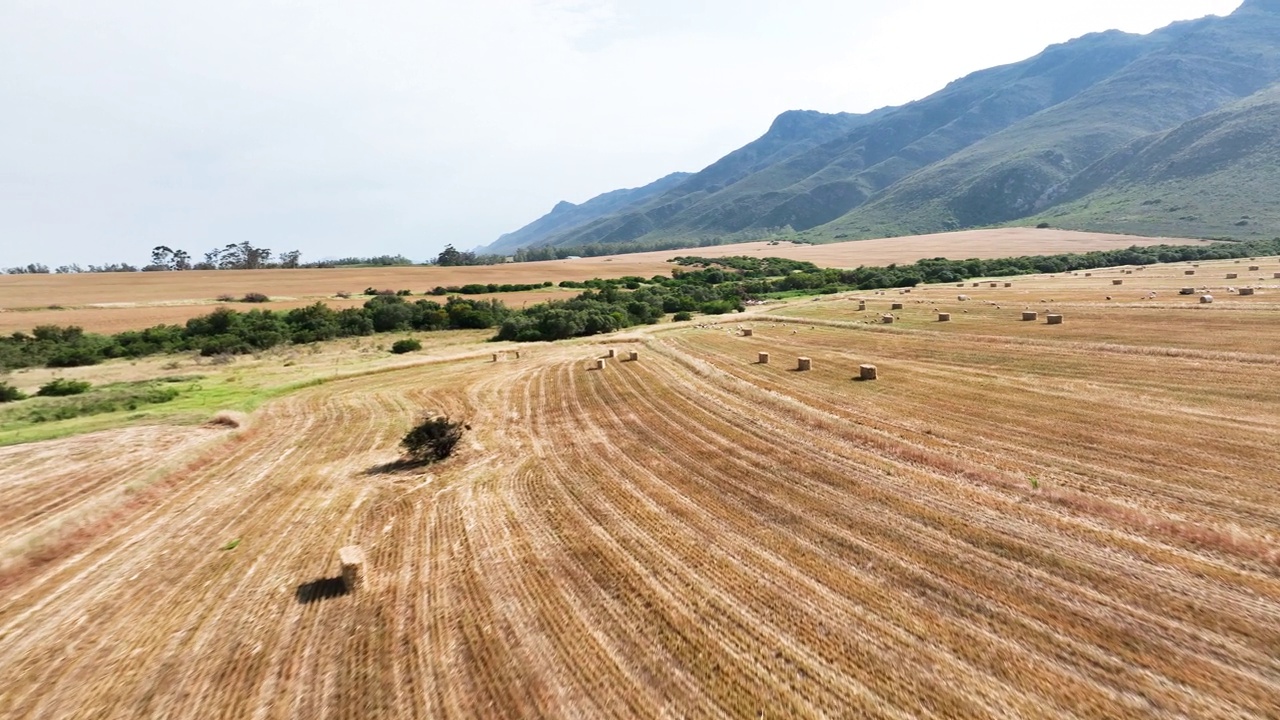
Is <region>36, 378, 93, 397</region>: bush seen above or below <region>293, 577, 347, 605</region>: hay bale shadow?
above

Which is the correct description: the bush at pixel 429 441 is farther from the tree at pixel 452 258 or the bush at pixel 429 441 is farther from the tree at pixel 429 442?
the tree at pixel 452 258

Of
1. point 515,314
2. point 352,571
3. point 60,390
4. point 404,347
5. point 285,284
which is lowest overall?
point 352,571

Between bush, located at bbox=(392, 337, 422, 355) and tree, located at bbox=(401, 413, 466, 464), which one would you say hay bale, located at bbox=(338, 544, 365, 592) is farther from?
bush, located at bbox=(392, 337, 422, 355)

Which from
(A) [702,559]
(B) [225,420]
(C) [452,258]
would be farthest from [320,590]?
(C) [452,258]

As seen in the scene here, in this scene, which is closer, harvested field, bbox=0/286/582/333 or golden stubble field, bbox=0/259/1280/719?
golden stubble field, bbox=0/259/1280/719

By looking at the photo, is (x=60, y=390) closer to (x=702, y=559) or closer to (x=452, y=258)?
(x=702, y=559)

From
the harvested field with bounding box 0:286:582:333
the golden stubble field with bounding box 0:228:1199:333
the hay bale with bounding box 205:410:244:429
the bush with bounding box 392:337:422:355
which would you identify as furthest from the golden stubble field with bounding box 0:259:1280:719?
the golden stubble field with bounding box 0:228:1199:333
